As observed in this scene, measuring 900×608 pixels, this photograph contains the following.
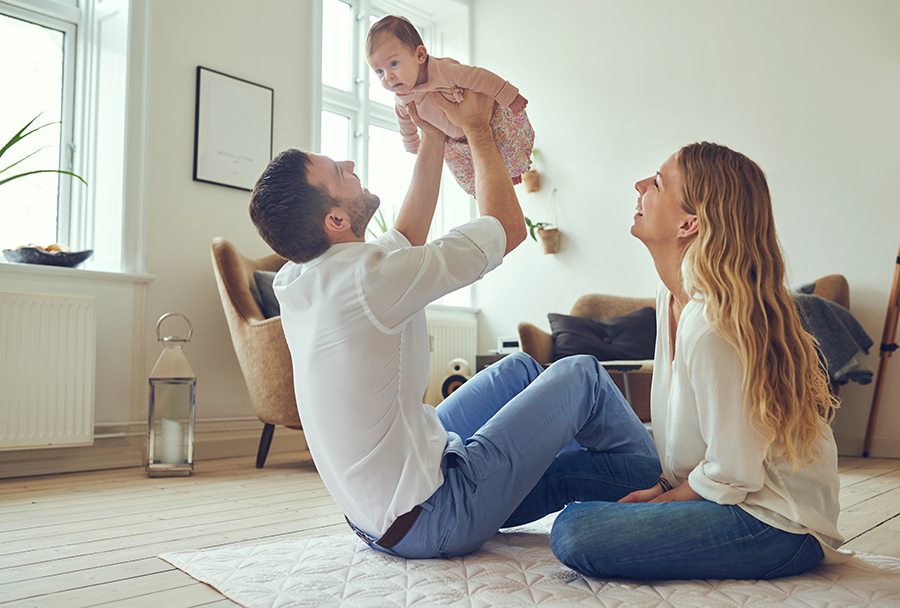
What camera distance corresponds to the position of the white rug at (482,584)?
1.36 metres

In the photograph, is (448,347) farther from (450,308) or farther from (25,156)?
(25,156)

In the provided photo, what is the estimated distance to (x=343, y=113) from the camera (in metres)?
5.06

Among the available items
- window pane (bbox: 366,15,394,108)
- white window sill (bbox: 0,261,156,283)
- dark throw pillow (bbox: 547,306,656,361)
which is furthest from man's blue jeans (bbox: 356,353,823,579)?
window pane (bbox: 366,15,394,108)

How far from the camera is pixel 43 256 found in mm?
3307

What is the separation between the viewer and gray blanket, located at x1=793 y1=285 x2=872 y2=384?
3.51m

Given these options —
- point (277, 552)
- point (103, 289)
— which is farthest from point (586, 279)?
point (277, 552)

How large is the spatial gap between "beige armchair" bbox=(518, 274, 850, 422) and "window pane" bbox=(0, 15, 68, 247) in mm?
2381

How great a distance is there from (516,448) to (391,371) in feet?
0.99

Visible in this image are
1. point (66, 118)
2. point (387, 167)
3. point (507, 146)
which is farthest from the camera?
point (387, 167)

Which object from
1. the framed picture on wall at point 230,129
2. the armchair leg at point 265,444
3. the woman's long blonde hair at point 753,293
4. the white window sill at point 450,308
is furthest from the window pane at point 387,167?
the woman's long blonde hair at point 753,293

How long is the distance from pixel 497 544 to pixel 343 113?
3.77 metres

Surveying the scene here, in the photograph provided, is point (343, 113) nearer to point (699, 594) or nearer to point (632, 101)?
point (632, 101)

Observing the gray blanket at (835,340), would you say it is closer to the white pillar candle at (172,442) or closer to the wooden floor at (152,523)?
the wooden floor at (152,523)

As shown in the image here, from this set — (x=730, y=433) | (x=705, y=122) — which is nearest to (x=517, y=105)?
(x=730, y=433)
